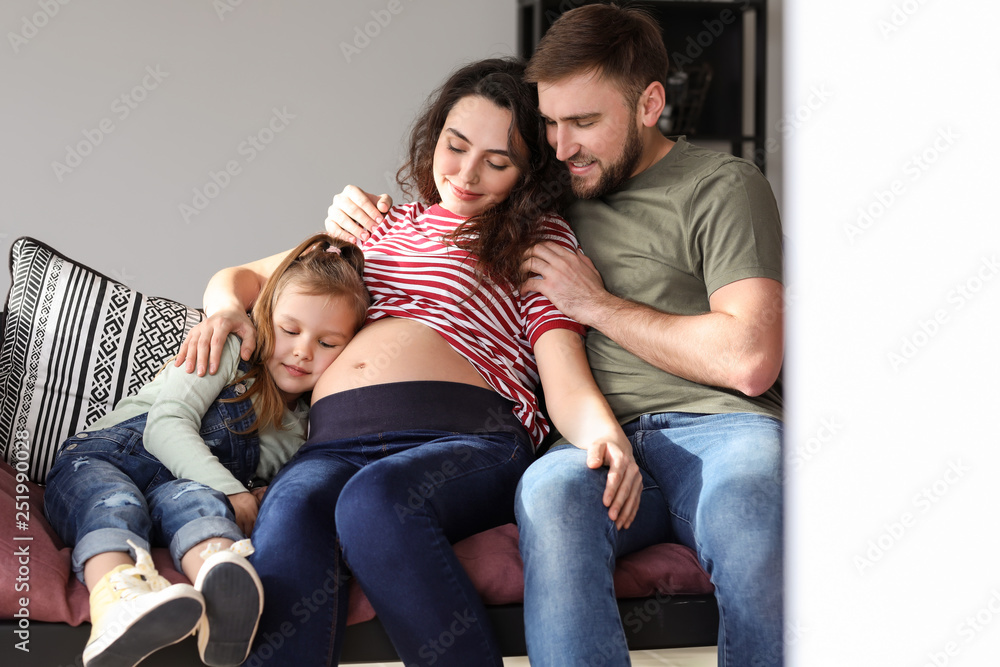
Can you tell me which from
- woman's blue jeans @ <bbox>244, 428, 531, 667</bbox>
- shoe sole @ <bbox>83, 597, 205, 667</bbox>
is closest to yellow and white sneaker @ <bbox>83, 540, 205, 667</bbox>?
shoe sole @ <bbox>83, 597, 205, 667</bbox>

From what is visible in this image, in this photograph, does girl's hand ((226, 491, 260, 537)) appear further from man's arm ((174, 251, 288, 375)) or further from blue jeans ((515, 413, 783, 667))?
blue jeans ((515, 413, 783, 667))

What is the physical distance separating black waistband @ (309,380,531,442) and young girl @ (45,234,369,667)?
12 cm

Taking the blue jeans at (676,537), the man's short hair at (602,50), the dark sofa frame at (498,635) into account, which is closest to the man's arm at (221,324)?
the dark sofa frame at (498,635)

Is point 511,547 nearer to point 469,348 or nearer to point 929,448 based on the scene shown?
point 469,348

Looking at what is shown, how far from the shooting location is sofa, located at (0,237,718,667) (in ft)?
3.58

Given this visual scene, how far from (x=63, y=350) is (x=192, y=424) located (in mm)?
401

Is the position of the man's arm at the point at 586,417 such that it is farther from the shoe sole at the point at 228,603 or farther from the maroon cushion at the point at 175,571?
the shoe sole at the point at 228,603

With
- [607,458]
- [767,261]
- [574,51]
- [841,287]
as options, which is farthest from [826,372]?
[574,51]

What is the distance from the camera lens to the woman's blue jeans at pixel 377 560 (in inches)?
41.1

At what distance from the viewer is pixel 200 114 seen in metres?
2.85

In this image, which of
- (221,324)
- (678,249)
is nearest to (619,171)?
(678,249)

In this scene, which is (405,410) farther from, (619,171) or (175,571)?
(619,171)

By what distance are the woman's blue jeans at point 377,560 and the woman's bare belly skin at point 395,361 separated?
182 mm

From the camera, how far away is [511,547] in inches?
47.8
